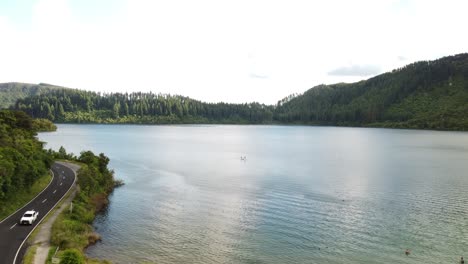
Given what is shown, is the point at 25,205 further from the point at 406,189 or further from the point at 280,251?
the point at 406,189

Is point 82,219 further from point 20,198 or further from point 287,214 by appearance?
point 287,214

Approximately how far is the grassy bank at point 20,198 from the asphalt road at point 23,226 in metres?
0.99

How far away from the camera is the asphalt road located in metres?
42.0

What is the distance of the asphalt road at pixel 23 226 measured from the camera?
42.0 m

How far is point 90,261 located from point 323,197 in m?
53.2

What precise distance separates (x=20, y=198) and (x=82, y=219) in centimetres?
1530

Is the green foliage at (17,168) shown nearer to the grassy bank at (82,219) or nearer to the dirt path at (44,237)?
the dirt path at (44,237)

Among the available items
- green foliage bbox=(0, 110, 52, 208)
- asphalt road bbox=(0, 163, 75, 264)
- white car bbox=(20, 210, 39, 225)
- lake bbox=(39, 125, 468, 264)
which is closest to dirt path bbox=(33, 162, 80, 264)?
asphalt road bbox=(0, 163, 75, 264)

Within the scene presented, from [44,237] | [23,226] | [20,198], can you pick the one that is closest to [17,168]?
[20,198]

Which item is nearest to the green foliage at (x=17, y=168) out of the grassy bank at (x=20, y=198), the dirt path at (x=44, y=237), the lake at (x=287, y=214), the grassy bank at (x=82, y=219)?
the grassy bank at (x=20, y=198)

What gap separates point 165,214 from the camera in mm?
69312

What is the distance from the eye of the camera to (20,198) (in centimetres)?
6488

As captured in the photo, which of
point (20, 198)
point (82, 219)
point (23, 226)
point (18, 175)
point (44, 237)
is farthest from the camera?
point (20, 198)

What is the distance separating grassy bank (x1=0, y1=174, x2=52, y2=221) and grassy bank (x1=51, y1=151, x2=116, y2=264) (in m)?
7.85
